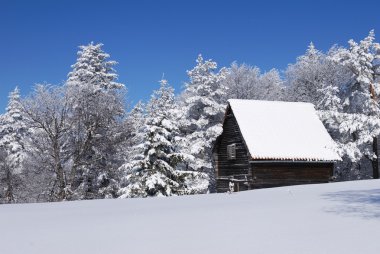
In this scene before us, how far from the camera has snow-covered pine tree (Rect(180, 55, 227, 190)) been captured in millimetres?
39875

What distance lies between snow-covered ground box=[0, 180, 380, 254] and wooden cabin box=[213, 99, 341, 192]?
2025cm

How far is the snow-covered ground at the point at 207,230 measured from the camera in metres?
6.74

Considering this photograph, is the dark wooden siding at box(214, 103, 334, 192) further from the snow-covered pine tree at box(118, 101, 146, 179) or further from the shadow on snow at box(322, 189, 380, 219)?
the shadow on snow at box(322, 189, 380, 219)

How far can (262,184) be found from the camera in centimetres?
3212

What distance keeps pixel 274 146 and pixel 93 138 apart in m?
15.7

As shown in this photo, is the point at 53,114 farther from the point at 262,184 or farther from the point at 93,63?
the point at 262,184

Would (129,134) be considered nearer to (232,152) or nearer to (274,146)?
(232,152)

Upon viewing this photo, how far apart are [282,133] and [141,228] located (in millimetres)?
26031

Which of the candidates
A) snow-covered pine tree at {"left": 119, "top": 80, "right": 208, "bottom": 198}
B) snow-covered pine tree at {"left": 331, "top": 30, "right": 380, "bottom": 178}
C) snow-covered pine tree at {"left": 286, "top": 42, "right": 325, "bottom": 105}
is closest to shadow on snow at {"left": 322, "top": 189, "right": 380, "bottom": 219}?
snow-covered pine tree at {"left": 119, "top": 80, "right": 208, "bottom": 198}

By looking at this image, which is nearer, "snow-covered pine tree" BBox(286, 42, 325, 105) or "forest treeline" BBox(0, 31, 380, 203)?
"forest treeline" BBox(0, 31, 380, 203)

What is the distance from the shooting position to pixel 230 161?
35875 millimetres

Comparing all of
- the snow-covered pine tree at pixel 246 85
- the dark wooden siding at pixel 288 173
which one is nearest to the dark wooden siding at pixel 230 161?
the dark wooden siding at pixel 288 173

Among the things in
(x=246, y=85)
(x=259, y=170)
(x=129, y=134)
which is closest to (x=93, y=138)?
(x=129, y=134)

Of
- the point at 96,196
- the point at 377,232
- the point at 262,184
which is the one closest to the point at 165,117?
the point at 262,184
